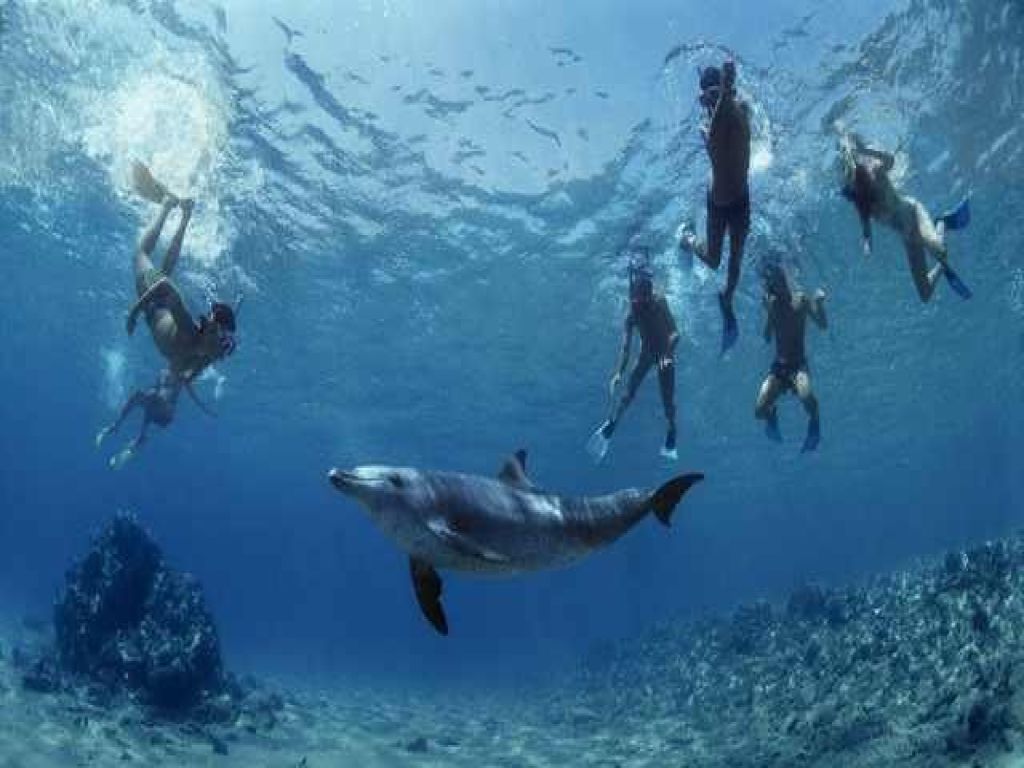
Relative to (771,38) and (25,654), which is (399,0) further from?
(25,654)

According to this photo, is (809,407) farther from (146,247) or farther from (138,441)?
(138,441)

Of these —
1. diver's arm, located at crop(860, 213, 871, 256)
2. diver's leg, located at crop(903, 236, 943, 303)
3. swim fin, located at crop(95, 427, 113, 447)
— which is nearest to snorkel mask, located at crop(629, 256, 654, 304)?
diver's arm, located at crop(860, 213, 871, 256)

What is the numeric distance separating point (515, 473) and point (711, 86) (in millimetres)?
4331

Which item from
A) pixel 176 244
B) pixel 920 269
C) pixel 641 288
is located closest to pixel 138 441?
pixel 176 244

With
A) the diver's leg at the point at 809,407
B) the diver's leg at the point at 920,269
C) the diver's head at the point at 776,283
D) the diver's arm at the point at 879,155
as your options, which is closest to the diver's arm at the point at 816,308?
the diver's head at the point at 776,283

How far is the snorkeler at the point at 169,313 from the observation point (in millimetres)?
8984

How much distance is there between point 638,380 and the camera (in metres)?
13.1

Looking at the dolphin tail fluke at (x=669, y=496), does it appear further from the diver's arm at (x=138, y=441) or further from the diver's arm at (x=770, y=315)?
the diver's arm at (x=138, y=441)

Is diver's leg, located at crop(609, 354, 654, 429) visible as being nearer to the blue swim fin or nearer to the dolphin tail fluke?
the blue swim fin

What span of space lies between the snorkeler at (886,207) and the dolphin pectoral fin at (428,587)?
661 centimetres

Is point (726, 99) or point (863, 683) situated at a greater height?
point (726, 99)

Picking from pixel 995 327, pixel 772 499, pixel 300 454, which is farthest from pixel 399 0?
pixel 772 499

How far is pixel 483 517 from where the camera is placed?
3750 millimetres

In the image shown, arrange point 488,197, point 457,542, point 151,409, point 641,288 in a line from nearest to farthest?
point 457,542 < point 641,288 < point 151,409 < point 488,197
